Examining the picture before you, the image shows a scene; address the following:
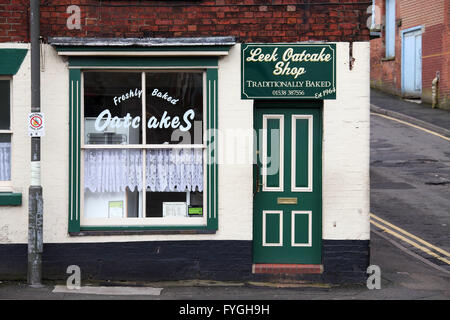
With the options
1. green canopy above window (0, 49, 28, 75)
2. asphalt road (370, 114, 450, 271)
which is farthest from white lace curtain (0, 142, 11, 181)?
asphalt road (370, 114, 450, 271)

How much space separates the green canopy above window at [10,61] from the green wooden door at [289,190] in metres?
3.54

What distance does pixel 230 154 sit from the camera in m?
9.95

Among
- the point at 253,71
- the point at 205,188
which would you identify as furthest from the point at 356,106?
the point at 205,188

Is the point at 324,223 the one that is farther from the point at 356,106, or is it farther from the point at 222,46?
the point at 222,46

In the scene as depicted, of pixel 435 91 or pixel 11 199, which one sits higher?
pixel 435 91

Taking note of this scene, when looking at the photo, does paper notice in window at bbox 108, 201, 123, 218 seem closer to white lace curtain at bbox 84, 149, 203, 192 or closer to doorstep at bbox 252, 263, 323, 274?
white lace curtain at bbox 84, 149, 203, 192

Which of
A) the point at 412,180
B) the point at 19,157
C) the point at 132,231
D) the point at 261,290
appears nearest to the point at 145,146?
the point at 132,231

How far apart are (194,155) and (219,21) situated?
2.02 metres

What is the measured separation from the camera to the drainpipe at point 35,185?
9.41m

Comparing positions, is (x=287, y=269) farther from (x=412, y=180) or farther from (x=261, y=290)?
(x=412, y=180)

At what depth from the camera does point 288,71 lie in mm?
9969

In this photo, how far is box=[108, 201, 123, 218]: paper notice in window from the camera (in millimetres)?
10141

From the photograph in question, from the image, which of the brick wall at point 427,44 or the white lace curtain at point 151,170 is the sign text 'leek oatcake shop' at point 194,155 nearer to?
the white lace curtain at point 151,170

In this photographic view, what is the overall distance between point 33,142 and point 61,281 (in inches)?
81.4
